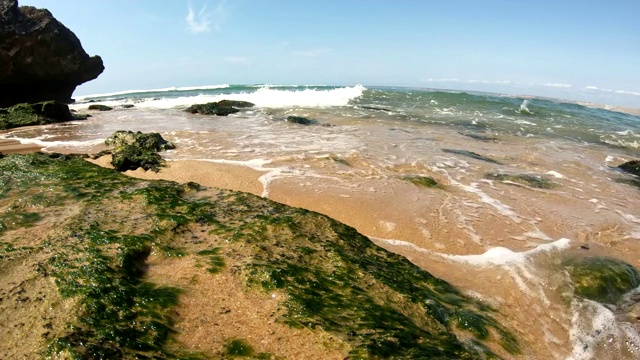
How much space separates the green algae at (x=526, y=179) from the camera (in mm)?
7848

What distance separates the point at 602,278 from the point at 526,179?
13.6 ft

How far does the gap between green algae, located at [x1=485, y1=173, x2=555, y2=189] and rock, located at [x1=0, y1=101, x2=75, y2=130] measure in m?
15.1

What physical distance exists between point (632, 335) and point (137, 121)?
52.9 feet

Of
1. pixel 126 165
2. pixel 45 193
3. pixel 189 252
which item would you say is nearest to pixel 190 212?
pixel 189 252

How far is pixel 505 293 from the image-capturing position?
401 centimetres

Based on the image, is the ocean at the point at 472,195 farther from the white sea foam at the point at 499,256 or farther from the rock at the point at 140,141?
the rock at the point at 140,141

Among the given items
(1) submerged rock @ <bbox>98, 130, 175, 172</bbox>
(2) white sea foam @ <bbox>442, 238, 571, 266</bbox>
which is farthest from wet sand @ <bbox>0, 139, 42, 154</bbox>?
(2) white sea foam @ <bbox>442, 238, 571, 266</bbox>

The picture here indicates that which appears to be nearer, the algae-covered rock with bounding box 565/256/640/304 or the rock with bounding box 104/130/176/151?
the algae-covered rock with bounding box 565/256/640/304

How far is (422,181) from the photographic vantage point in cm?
729

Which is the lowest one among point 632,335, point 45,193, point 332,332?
point 632,335

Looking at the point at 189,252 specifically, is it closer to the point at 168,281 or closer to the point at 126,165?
the point at 168,281

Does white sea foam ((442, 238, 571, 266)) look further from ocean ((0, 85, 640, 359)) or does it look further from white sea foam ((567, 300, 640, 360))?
white sea foam ((567, 300, 640, 360))

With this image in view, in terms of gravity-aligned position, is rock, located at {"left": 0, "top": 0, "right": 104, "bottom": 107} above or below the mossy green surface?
above

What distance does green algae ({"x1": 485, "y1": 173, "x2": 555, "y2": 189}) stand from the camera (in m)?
7.85
